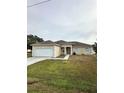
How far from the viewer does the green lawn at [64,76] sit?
1.57 meters

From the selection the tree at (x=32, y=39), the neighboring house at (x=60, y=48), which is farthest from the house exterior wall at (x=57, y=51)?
the tree at (x=32, y=39)

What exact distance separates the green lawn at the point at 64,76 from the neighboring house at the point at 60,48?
4 cm

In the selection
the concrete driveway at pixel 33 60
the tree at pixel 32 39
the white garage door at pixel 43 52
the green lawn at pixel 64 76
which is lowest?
the green lawn at pixel 64 76

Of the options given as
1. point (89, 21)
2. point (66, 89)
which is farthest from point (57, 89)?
point (89, 21)

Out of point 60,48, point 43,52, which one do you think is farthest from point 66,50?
point 43,52

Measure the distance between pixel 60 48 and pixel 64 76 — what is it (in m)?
0.19

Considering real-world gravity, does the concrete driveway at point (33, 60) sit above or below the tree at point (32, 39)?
below

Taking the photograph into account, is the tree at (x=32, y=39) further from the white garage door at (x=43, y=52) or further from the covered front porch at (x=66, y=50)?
the covered front porch at (x=66, y=50)

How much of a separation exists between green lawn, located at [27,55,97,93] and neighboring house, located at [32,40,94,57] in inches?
1.6

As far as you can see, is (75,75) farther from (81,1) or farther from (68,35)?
(81,1)

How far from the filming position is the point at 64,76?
5.25 feet
